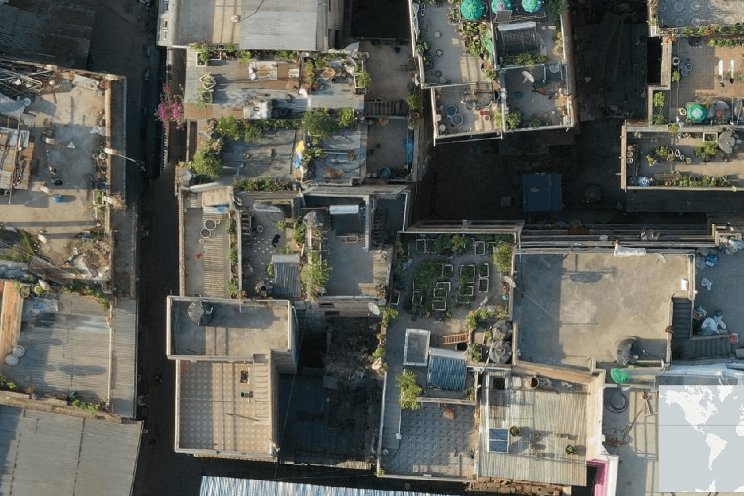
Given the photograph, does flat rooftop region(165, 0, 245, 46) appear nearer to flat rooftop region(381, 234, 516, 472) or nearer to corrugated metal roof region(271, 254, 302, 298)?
corrugated metal roof region(271, 254, 302, 298)

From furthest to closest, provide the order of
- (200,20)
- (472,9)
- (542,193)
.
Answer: (542,193) < (200,20) < (472,9)

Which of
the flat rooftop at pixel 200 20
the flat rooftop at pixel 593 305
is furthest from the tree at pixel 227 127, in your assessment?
the flat rooftop at pixel 593 305

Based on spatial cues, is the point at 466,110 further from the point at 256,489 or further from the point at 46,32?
the point at 46,32

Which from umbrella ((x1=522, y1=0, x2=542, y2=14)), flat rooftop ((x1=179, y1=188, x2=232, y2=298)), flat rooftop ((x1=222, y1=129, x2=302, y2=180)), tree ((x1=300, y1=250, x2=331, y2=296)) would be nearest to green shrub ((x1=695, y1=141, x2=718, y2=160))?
umbrella ((x1=522, y1=0, x2=542, y2=14))

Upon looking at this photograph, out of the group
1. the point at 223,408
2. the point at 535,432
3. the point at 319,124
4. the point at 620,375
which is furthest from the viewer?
the point at 223,408

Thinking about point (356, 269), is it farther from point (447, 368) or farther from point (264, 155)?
point (264, 155)

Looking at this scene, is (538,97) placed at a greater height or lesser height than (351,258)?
greater

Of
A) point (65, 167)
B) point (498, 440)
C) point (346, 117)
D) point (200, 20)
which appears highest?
point (200, 20)

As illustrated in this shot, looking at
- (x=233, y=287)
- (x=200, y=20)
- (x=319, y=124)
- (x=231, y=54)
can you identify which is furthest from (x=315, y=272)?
(x=200, y=20)

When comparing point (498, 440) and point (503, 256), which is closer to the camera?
point (503, 256)
